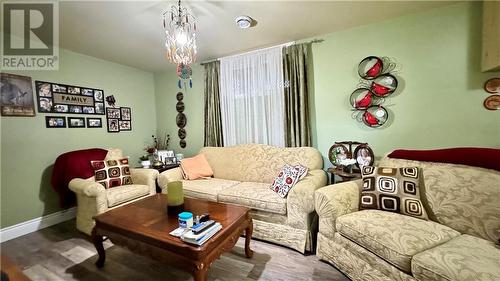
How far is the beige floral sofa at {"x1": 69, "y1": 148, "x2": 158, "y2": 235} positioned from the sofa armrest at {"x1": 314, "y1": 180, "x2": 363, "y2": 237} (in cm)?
215

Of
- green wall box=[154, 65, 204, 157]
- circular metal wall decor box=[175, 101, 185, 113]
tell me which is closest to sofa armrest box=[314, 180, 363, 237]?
green wall box=[154, 65, 204, 157]

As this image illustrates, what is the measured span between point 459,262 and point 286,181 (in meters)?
1.35

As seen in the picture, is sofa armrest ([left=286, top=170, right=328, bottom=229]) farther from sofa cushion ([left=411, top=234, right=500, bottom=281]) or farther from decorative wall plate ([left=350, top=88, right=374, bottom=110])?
decorative wall plate ([left=350, top=88, right=374, bottom=110])

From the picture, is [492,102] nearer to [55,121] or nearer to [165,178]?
[165,178]

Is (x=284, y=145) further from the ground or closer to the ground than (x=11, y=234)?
further from the ground

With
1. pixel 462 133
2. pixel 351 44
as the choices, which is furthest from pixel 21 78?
pixel 462 133

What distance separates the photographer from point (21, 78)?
249 centimetres

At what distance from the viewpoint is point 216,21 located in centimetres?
228

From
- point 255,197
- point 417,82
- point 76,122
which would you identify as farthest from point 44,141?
point 417,82

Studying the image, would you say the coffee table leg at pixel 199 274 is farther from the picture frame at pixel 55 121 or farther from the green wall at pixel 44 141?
the picture frame at pixel 55 121

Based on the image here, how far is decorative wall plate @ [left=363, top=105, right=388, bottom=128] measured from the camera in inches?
96.3

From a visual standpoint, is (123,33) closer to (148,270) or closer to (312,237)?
(148,270)

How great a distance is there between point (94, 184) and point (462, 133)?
395 cm

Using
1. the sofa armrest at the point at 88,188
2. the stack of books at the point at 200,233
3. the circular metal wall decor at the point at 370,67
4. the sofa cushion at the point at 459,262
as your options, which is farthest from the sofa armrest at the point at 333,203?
the sofa armrest at the point at 88,188
